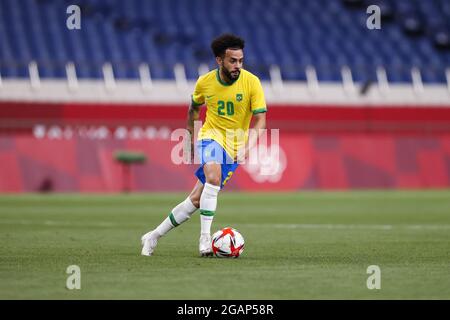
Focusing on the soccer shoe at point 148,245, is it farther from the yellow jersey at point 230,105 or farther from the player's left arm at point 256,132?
the player's left arm at point 256,132

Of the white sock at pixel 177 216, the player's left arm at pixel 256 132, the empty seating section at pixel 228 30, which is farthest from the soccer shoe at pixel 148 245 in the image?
the empty seating section at pixel 228 30

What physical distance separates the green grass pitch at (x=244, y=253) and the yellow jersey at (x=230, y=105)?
1.30 metres

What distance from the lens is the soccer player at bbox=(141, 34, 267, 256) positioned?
35.9 ft

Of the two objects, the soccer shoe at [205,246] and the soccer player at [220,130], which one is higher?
the soccer player at [220,130]

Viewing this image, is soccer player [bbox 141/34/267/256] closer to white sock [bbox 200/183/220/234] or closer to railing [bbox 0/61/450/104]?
white sock [bbox 200/183/220/234]

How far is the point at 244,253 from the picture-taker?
37.5 feet

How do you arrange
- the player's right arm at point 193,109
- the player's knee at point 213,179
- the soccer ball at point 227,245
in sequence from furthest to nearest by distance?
the player's right arm at point 193,109
the player's knee at point 213,179
the soccer ball at point 227,245

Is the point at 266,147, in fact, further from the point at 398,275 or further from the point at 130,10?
the point at 398,275

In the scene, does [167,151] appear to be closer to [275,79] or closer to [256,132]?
[275,79]

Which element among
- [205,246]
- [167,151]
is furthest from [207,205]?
[167,151]

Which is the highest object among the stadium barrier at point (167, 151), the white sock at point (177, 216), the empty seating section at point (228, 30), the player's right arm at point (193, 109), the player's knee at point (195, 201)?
the empty seating section at point (228, 30)

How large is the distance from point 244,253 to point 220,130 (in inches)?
55.7

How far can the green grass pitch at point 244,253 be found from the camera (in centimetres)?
804
